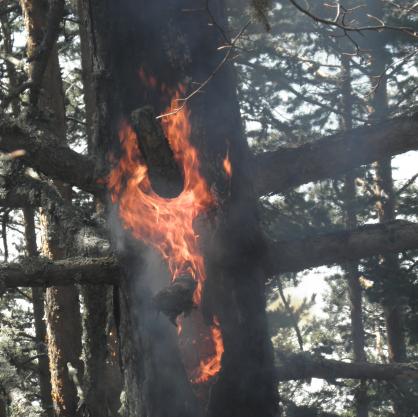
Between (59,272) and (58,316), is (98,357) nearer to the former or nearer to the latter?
(58,316)

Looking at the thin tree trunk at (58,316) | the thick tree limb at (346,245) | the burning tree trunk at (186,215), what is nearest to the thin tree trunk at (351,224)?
the thin tree trunk at (58,316)

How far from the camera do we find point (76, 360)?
899cm

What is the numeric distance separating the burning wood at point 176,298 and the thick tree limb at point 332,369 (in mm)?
3660

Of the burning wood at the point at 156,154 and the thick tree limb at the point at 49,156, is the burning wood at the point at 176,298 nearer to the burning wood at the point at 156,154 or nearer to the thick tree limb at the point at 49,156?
the burning wood at the point at 156,154

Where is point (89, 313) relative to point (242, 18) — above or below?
below

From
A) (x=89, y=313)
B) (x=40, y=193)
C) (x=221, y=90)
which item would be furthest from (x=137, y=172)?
(x=89, y=313)

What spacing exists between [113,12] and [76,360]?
223 inches

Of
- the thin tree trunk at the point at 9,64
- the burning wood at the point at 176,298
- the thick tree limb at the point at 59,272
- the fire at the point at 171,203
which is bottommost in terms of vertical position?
the burning wood at the point at 176,298

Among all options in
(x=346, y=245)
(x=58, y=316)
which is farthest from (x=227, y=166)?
(x=58, y=316)

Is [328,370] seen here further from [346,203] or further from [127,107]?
[346,203]

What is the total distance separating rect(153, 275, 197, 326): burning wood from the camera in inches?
152

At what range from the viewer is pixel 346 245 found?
5.02 m

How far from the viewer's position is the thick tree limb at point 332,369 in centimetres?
736

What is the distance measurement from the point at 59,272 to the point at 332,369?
4.17 m
